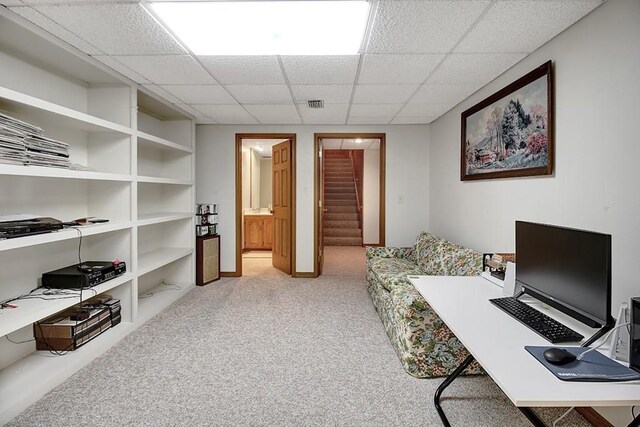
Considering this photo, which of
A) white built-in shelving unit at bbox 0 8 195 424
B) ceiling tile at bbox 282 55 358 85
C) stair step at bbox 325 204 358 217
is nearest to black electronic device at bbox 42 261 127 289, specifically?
white built-in shelving unit at bbox 0 8 195 424

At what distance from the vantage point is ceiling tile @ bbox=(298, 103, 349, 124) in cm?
381

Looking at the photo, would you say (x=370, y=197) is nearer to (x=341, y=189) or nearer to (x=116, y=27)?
(x=341, y=189)

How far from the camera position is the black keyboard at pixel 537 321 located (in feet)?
4.38

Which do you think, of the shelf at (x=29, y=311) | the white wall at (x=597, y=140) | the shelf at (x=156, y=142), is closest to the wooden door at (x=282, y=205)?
the shelf at (x=156, y=142)

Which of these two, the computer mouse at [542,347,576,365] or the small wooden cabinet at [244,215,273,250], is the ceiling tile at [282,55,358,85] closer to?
the computer mouse at [542,347,576,365]

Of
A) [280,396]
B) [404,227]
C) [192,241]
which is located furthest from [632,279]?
[192,241]

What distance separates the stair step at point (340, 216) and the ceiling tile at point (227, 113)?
14.9 feet

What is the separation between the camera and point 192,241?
443 cm

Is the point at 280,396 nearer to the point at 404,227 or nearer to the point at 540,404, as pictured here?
the point at 540,404

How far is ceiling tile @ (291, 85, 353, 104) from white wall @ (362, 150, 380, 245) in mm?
4383

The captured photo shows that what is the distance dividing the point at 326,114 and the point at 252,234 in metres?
3.76

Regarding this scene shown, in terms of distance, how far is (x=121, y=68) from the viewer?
267 centimetres

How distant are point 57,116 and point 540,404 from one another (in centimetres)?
309

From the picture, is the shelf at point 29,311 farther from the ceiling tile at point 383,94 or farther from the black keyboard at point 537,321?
the ceiling tile at point 383,94
